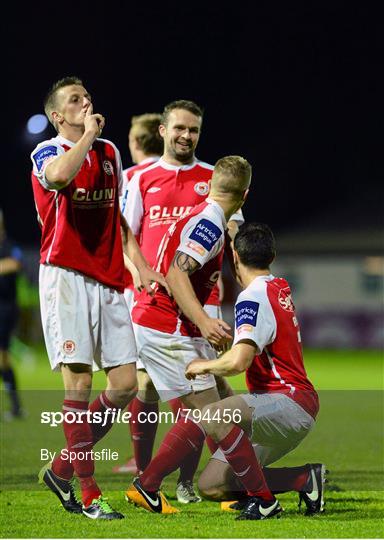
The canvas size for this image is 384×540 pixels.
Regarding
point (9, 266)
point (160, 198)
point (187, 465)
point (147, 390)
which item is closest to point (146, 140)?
point (160, 198)

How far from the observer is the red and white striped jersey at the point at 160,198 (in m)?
7.50

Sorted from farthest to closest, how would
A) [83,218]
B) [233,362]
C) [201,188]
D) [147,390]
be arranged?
[201,188] → [147,390] → [83,218] → [233,362]

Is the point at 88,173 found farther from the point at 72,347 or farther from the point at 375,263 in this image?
the point at 375,263

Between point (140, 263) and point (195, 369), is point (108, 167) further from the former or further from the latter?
point (195, 369)

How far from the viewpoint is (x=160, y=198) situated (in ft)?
24.8

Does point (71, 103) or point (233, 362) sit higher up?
point (71, 103)

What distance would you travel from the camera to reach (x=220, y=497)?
641 centimetres

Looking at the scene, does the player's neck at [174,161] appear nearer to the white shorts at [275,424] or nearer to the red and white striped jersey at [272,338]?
the red and white striped jersey at [272,338]

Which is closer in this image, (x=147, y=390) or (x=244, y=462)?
(x=244, y=462)

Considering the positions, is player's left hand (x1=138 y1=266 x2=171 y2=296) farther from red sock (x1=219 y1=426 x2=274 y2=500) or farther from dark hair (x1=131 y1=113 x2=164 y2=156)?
dark hair (x1=131 y1=113 x2=164 y2=156)

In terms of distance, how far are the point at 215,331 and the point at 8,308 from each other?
23.3 ft

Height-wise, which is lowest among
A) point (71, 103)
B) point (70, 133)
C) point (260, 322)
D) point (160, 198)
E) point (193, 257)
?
point (260, 322)

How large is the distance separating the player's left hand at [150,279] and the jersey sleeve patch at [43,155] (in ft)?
3.02

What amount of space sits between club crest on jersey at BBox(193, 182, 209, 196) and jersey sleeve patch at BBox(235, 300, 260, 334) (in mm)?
1621
